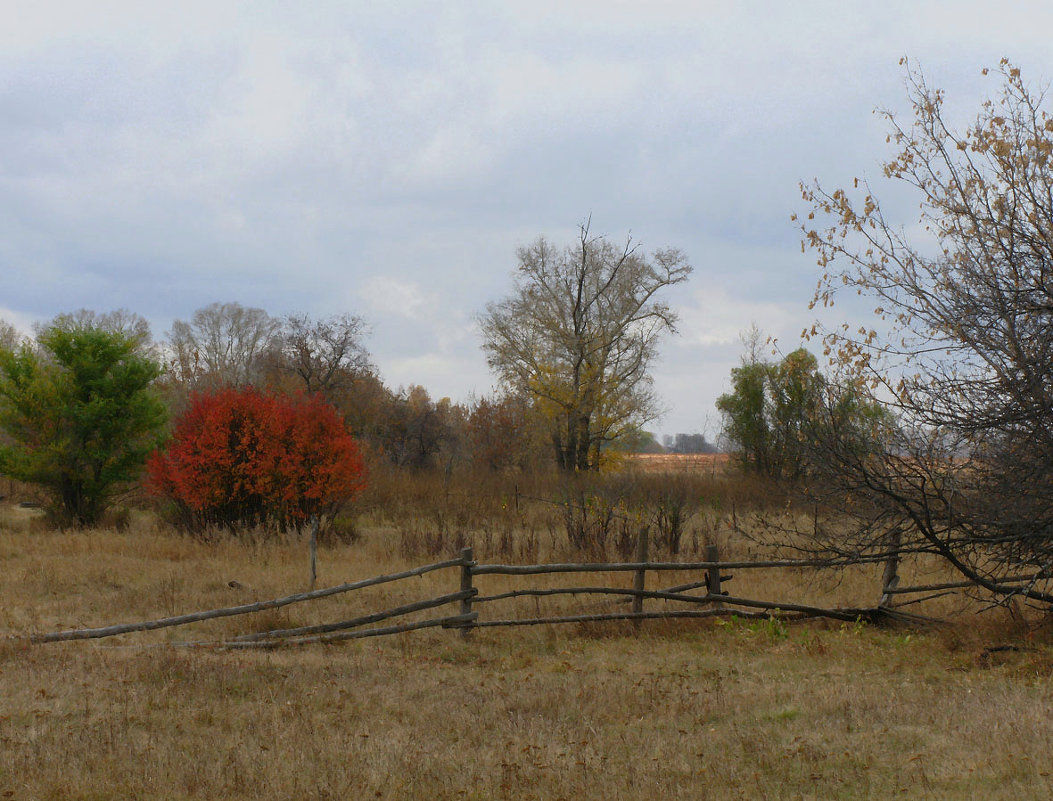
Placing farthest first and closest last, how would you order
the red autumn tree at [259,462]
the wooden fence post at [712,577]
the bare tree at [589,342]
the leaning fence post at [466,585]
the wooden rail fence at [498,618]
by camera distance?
1. the bare tree at [589,342]
2. the red autumn tree at [259,462]
3. the wooden fence post at [712,577]
4. the leaning fence post at [466,585]
5. the wooden rail fence at [498,618]

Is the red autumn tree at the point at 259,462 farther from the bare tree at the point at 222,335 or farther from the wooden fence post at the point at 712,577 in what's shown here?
the bare tree at the point at 222,335

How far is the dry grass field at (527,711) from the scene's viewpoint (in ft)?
17.6

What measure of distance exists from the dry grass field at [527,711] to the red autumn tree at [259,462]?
659 cm

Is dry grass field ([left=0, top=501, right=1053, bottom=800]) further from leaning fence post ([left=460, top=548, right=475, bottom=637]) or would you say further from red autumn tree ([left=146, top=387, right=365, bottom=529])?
red autumn tree ([left=146, top=387, right=365, bottom=529])

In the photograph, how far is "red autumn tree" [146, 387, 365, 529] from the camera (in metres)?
18.5

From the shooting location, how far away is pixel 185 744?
241 inches

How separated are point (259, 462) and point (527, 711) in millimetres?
12777

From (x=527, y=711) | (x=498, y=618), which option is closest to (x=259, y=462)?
(x=498, y=618)

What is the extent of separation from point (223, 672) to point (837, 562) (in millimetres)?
6760

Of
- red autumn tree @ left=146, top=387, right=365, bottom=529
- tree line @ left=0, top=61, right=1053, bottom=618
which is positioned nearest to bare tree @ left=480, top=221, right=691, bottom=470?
tree line @ left=0, top=61, right=1053, bottom=618

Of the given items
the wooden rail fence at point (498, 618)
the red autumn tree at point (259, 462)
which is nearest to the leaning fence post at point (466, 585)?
the wooden rail fence at point (498, 618)

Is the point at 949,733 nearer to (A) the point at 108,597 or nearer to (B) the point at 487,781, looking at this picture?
(B) the point at 487,781

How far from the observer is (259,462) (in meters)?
18.5

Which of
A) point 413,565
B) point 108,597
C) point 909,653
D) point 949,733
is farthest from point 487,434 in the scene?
point 949,733
